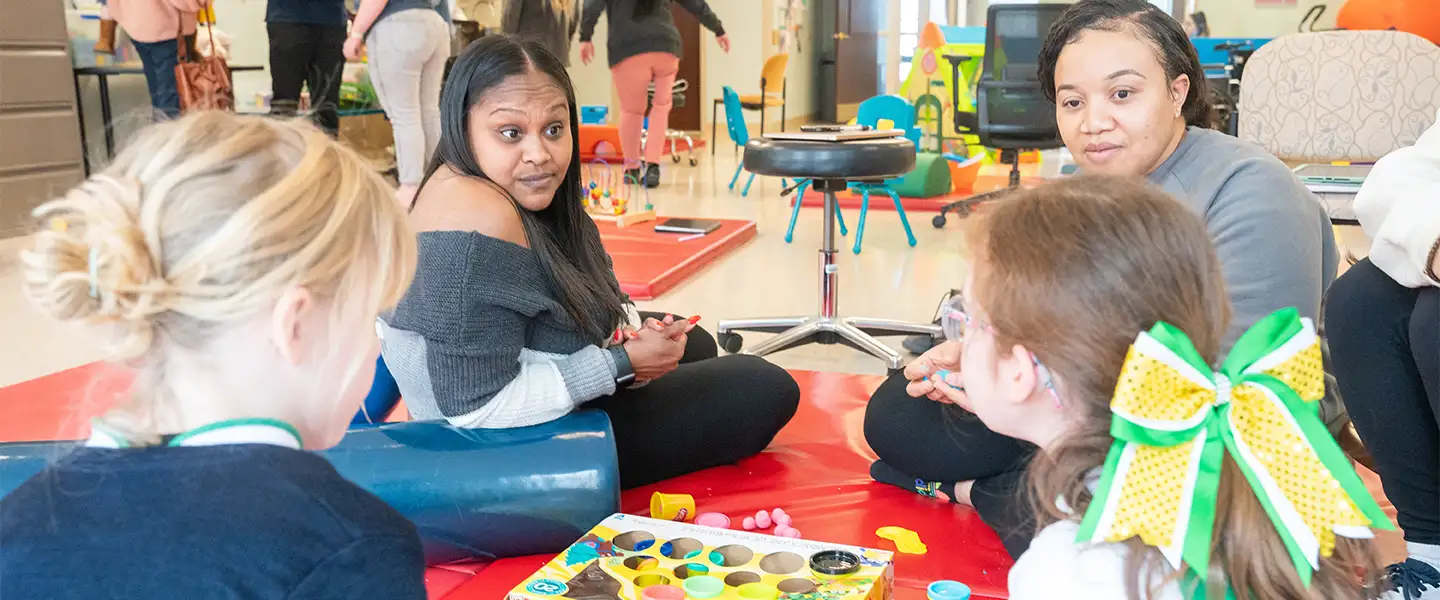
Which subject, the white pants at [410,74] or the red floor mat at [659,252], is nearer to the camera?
the red floor mat at [659,252]

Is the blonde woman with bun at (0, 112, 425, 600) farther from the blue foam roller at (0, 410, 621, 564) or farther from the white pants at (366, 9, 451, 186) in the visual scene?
the white pants at (366, 9, 451, 186)

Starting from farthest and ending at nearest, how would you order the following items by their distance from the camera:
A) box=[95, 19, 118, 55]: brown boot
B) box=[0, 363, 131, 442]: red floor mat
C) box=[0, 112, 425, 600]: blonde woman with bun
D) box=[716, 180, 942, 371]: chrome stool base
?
box=[95, 19, 118, 55]: brown boot → box=[716, 180, 942, 371]: chrome stool base → box=[0, 363, 131, 442]: red floor mat → box=[0, 112, 425, 600]: blonde woman with bun

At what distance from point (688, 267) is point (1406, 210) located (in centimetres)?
274

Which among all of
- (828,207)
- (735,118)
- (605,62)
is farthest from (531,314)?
(605,62)

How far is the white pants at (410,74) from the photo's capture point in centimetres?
432

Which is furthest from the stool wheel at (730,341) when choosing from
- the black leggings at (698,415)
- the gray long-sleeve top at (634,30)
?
the gray long-sleeve top at (634,30)

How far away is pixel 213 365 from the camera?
939 mm

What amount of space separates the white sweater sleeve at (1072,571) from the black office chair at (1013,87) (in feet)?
14.3

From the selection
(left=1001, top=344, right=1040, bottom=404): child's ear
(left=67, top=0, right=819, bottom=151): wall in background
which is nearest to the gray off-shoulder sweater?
(left=1001, top=344, right=1040, bottom=404): child's ear

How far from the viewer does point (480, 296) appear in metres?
1.77

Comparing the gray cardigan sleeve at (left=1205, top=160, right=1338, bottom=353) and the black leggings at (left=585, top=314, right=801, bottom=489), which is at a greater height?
the gray cardigan sleeve at (left=1205, top=160, right=1338, bottom=353)

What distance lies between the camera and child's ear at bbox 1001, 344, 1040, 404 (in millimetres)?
1019

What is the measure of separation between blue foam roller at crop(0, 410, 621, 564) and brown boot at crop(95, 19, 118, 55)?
4.67 meters

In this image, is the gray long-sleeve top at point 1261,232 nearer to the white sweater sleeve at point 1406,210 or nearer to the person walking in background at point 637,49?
the white sweater sleeve at point 1406,210
